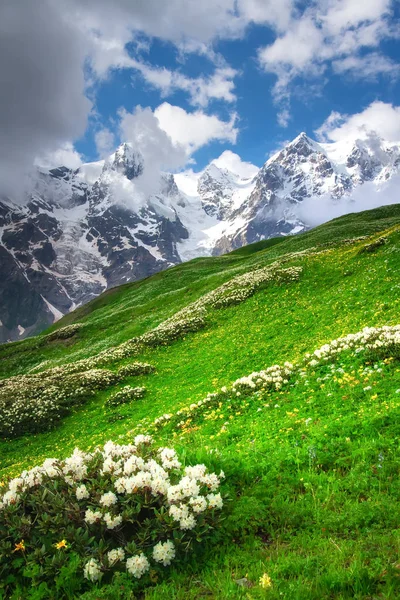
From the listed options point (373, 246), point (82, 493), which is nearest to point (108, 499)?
point (82, 493)

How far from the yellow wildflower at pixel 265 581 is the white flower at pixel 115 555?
7.04 ft

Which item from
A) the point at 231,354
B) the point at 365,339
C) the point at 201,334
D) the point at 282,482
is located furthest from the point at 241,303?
the point at 282,482

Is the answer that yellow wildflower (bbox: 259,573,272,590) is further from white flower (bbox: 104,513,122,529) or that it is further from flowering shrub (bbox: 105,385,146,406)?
flowering shrub (bbox: 105,385,146,406)

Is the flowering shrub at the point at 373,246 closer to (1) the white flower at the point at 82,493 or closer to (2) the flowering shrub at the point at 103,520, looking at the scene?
(2) the flowering shrub at the point at 103,520

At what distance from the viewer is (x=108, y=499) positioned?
21.5ft

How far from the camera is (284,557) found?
5828mm

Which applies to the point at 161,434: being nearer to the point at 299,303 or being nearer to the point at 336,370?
the point at 336,370

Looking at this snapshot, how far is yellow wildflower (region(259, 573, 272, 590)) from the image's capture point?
523cm

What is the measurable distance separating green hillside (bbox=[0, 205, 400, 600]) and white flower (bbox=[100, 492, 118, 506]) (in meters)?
0.55

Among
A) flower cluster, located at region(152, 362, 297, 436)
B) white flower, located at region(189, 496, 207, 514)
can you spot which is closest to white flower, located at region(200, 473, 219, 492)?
white flower, located at region(189, 496, 207, 514)

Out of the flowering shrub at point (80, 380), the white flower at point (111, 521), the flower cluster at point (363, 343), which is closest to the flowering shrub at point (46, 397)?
the flowering shrub at point (80, 380)

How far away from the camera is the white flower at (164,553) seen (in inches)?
231

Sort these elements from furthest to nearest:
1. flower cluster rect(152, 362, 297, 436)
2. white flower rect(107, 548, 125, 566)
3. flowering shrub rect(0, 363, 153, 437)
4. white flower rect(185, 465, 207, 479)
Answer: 1. flowering shrub rect(0, 363, 153, 437)
2. flower cluster rect(152, 362, 297, 436)
3. white flower rect(185, 465, 207, 479)
4. white flower rect(107, 548, 125, 566)

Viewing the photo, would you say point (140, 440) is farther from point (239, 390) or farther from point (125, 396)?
point (125, 396)
